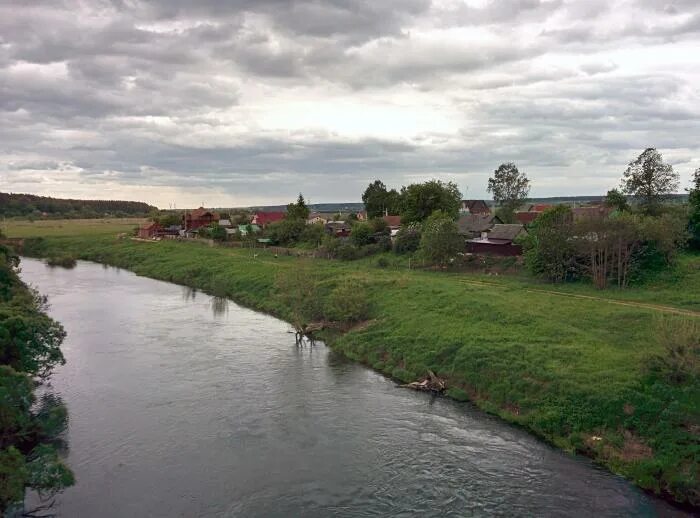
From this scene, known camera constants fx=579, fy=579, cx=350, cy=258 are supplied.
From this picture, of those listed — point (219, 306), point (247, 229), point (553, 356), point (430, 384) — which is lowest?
point (430, 384)

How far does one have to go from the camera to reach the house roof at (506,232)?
53969 mm

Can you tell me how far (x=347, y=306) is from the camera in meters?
39.3

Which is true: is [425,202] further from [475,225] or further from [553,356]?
[553,356]

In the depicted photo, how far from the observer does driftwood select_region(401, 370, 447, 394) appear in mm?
27172

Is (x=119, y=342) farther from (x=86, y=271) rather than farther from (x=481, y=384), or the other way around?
(x=86, y=271)

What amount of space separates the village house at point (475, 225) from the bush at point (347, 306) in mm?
22403

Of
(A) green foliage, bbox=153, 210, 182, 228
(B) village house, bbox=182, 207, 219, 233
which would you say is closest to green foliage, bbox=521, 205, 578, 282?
(B) village house, bbox=182, 207, 219, 233

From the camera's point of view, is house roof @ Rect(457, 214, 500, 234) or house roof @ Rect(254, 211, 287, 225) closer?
house roof @ Rect(457, 214, 500, 234)

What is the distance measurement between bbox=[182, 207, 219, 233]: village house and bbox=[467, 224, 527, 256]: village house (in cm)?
5961

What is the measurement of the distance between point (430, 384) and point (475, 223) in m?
37.1

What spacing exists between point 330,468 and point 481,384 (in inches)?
374

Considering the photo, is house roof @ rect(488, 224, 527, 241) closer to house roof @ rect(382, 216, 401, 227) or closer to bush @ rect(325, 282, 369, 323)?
bush @ rect(325, 282, 369, 323)

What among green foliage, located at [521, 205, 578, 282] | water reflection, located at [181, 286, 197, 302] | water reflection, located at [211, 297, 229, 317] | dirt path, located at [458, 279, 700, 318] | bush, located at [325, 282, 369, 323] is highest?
green foliage, located at [521, 205, 578, 282]

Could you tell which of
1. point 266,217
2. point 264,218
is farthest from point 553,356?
point 266,217
